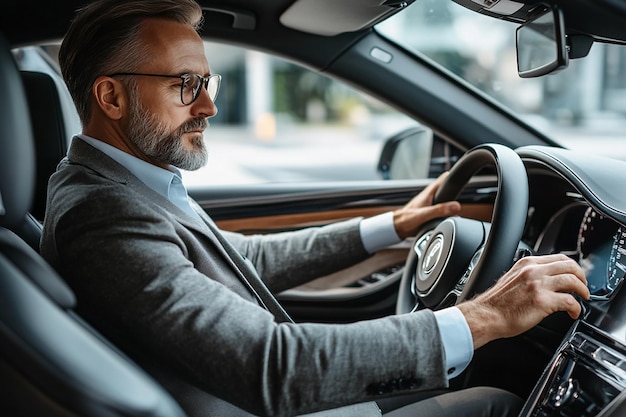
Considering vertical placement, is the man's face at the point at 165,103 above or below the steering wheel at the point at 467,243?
above

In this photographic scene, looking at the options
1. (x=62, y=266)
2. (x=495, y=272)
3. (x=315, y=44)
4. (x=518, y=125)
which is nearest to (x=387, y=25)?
(x=315, y=44)

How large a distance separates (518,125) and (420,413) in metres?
1.15

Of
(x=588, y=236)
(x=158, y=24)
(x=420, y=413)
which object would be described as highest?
(x=158, y=24)

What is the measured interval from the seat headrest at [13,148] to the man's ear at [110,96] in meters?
0.15

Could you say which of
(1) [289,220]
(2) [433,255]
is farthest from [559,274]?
(1) [289,220]

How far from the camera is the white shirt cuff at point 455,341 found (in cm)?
123

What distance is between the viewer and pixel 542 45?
1.61 m

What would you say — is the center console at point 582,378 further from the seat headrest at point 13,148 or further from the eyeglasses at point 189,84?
the seat headrest at point 13,148

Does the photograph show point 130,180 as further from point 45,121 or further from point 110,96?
point 45,121

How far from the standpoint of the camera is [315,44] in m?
2.29

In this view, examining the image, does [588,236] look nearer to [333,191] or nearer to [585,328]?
[585,328]

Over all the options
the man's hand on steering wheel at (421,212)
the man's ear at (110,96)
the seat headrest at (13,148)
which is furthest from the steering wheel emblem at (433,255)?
the seat headrest at (13,148)

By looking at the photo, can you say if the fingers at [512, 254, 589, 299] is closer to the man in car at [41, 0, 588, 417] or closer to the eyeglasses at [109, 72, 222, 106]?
the man in car at [41, 0, 588, 417]

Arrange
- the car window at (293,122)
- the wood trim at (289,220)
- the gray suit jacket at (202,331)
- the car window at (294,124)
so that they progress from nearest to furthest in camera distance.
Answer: the gray suit jacket at (202,331)
the wood trim at (289,220)
the car window at (294,124)
the car window at (293,122)
